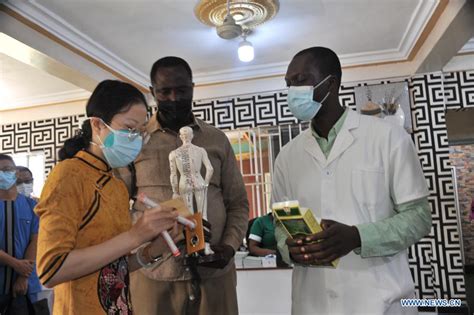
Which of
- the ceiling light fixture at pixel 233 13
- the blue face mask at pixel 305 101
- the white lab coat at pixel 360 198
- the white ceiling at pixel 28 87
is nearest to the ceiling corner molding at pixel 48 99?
the white ceiling at pixel 28 87

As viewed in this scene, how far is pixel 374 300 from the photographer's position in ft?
4.22

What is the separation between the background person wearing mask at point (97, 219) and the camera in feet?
3.50

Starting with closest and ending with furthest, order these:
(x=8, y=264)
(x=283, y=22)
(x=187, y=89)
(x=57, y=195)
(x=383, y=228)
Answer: (x=57, y=195) < (x=383, y=228) < (x=187, y=89) < (x=8, y=264) < (x=283, y=22)

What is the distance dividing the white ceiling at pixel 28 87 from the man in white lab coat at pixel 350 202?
4.11 metres

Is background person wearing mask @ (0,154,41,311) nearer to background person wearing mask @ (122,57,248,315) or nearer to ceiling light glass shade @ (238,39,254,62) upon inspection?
background person wearing mask @ (122,57,248,315)

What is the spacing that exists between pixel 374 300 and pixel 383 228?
235mm

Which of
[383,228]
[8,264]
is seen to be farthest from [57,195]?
[8,264]

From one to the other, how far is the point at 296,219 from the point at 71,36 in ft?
11.9

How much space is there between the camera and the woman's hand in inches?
44.6

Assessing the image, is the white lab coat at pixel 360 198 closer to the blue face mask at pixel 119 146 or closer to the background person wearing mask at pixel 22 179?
the blue face mask at pixel 119 146

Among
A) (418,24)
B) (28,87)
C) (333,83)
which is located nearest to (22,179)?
(28,87)

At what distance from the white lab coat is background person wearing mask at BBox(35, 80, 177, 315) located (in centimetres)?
52

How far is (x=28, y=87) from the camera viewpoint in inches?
215

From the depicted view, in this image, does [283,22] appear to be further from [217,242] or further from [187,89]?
[217,242]
